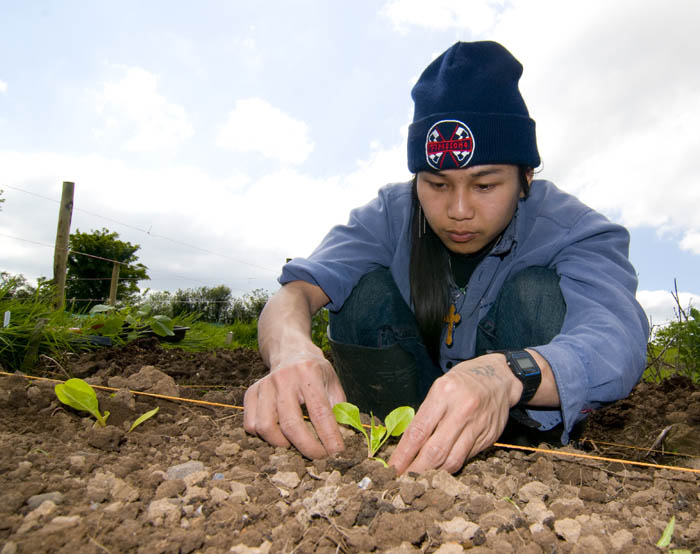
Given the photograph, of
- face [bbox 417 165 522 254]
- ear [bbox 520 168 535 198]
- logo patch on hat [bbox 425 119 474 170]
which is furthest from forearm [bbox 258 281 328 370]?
ear [bbox 520 168 535 198]

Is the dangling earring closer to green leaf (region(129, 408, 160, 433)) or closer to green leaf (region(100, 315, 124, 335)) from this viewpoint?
green leaf (region(129, 408, 160, 433))

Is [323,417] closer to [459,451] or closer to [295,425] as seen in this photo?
[295,425]

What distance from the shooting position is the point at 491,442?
42.8 inches

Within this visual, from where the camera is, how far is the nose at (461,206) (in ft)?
4.97

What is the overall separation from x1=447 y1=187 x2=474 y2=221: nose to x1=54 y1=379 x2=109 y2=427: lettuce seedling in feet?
3.75

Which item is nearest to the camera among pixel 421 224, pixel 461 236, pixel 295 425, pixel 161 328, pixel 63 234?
pixel 295 425

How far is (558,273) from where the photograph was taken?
1.62 meters

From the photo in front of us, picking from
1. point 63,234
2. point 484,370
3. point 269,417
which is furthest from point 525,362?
point 63,234

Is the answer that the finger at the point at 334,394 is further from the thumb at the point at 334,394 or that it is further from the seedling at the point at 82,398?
the seedling at the point at 82,398

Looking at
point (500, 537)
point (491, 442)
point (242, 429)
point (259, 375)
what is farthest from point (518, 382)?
point (259, 375)

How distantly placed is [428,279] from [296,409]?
0.85 meters

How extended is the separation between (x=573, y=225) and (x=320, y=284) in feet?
2.89

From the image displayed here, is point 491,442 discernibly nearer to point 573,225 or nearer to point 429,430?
point 429,430

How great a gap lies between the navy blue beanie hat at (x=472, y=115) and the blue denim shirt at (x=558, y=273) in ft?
0.86
